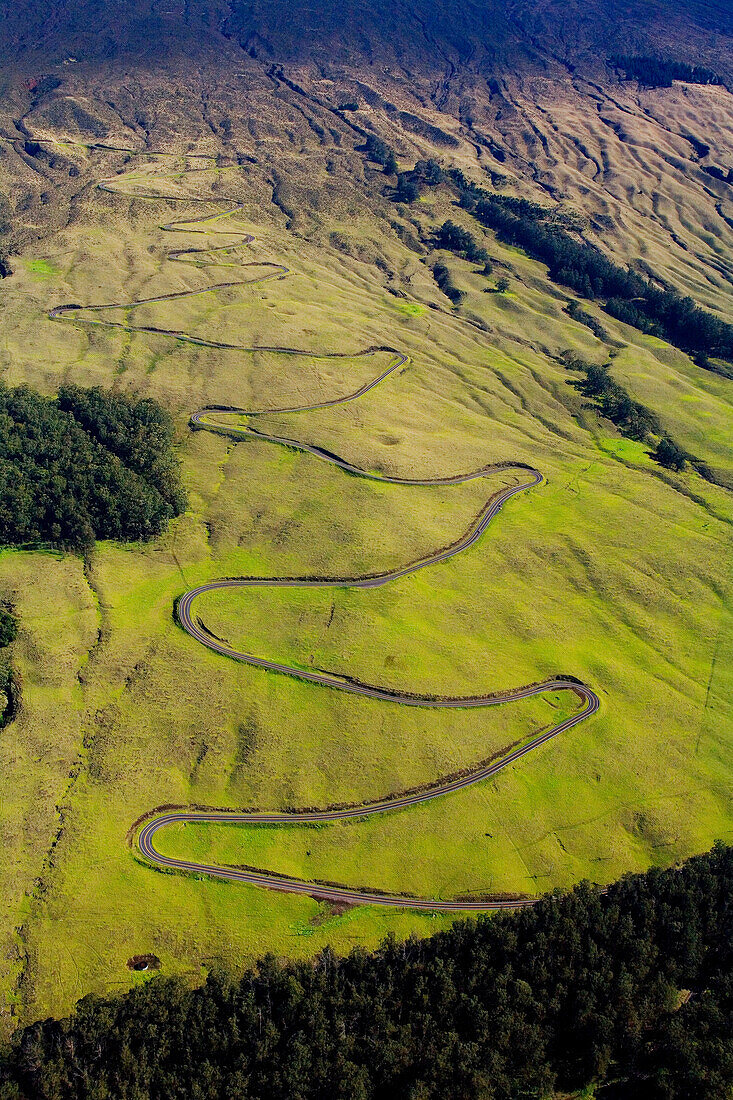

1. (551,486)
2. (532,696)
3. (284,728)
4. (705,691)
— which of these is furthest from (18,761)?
(551,486)

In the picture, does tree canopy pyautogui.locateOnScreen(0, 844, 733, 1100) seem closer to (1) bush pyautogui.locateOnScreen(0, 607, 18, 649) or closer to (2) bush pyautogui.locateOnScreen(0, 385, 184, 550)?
(1) bush pyautogui.locateOnScreen(0, 607, 18, 649)

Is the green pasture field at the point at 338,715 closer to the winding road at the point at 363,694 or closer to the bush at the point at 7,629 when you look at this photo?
the winding road at the point at 363,694

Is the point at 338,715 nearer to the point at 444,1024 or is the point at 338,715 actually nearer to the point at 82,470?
the point at 444,1024

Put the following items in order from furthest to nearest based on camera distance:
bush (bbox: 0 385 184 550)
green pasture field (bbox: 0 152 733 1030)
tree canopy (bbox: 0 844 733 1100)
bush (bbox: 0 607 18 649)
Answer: bush (bbox: 0 385 184 550), bush (bbox: 0 607 18 649), green pasture field (bbox: 0 152 733 1030), tree canopy (bbox: 0 844 733 1100)

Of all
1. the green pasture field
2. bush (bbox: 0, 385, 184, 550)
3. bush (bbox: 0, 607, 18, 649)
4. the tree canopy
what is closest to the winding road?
the green pasture field

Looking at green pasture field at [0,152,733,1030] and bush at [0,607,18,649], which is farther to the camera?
bush at [0,607,18,649]

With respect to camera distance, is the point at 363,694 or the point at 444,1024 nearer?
the point at 444,1024

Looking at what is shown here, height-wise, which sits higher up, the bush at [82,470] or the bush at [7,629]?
the bush at [82,470]

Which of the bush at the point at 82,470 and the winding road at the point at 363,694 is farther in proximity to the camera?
the bush at the point at 82,470

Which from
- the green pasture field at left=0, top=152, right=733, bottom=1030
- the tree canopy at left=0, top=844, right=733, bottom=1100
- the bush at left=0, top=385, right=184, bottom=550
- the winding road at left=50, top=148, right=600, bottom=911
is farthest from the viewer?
the bush at left=0, top=385, right=184, bottom=550

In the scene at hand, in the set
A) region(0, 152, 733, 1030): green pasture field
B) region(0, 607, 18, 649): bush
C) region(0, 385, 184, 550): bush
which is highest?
region(0, 152, 733, 1030): green pasture field

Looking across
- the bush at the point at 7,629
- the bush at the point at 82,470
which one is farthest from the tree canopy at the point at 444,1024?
the bush at the point at 82,470

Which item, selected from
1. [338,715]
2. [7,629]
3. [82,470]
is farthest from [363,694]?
[82,470]
